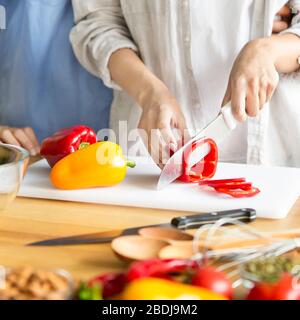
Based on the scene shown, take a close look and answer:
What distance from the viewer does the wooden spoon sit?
36.8 inches

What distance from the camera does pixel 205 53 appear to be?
5.80 ft

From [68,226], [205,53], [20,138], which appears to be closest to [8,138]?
[20,138]

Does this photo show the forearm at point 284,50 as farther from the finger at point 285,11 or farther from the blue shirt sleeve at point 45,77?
the blue shirt sleeve at point 45,77

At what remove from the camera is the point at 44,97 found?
2.07 meters

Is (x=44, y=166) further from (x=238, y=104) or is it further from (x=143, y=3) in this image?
(x=143, y=3)

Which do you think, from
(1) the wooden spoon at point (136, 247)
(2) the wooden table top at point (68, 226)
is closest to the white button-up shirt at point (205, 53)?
(2) the wooden table top at point (68, 226)

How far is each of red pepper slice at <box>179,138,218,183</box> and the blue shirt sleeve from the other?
0.72m

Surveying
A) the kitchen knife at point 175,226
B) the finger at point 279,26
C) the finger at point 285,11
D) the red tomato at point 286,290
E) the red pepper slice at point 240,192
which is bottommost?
the red pepper slice at point 240,192

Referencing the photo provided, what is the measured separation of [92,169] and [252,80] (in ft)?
1.29

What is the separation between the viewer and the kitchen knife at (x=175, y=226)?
1.02m

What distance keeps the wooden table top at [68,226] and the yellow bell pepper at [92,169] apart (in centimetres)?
7

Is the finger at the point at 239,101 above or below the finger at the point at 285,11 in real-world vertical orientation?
below

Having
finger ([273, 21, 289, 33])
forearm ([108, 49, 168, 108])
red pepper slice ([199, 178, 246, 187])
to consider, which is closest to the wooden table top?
red pepper slice ([199, 178, 246, 187])

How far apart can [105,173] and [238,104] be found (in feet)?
1.01
